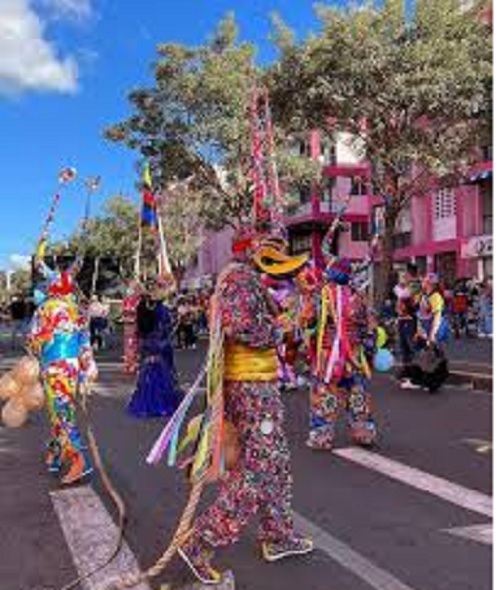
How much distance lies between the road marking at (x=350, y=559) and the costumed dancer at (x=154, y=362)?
21.0 ft

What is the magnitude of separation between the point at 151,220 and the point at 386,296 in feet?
55.1

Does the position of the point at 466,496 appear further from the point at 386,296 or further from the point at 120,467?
the point at 386,296

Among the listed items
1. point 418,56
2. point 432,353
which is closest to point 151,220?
point 432,353

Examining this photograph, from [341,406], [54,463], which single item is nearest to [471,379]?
[341,406]

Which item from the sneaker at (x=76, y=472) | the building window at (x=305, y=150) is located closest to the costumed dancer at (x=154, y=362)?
the sneaker at (x=76, y=472)

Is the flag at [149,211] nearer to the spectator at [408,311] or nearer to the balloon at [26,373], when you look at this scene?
the balloon at [26,373]

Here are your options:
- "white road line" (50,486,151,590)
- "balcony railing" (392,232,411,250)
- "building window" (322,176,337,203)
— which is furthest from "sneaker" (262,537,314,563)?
"building window" (322,176,337,203)

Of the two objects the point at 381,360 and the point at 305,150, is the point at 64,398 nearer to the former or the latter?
the point at 381,360

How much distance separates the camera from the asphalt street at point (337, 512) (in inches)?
211

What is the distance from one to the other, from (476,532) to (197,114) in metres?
25.8

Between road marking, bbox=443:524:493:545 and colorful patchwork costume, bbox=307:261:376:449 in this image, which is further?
colorful patchwork costume, bbox=307:261:376:449

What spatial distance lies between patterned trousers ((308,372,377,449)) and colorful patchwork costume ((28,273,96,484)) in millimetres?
2117

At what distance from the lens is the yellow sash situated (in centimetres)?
545

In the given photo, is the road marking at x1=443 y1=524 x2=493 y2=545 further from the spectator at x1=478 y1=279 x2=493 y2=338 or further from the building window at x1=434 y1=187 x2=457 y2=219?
the building window at x1=434 y1=187 x2=457 y2=219
